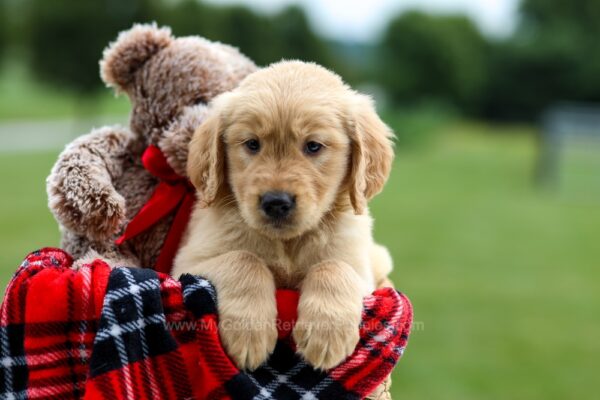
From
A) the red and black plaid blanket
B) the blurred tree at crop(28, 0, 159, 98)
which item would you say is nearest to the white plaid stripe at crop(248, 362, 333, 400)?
the red and black plaid blanket

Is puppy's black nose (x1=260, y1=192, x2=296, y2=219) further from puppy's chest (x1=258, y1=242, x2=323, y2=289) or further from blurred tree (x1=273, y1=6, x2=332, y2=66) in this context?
blurred tree (x1=273, y1=6, x2=332, y2=66)

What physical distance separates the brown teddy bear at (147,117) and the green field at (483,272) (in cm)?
120

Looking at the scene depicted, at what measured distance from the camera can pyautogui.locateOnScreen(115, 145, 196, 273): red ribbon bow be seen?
2.54m

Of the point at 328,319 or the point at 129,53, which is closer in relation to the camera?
the point at 328,319

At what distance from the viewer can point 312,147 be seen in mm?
2436

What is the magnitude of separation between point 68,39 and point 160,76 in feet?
83.4

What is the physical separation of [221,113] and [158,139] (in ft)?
1.13

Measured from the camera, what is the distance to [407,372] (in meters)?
8.11

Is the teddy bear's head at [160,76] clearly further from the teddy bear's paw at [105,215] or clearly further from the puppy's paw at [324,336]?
the puppy's paw at [324,336]

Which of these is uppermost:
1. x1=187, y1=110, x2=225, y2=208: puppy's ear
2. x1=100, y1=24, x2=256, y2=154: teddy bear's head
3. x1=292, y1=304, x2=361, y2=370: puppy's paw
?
x1=100, y1=24, x2=256, y2=154: teddy bear's head

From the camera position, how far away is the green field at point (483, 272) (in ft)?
26.5

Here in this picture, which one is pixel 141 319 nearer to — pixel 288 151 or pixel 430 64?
pixel 288 151

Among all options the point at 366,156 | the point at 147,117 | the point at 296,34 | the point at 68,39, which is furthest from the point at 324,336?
the point at 296,34

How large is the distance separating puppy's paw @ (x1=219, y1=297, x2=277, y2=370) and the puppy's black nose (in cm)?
33
